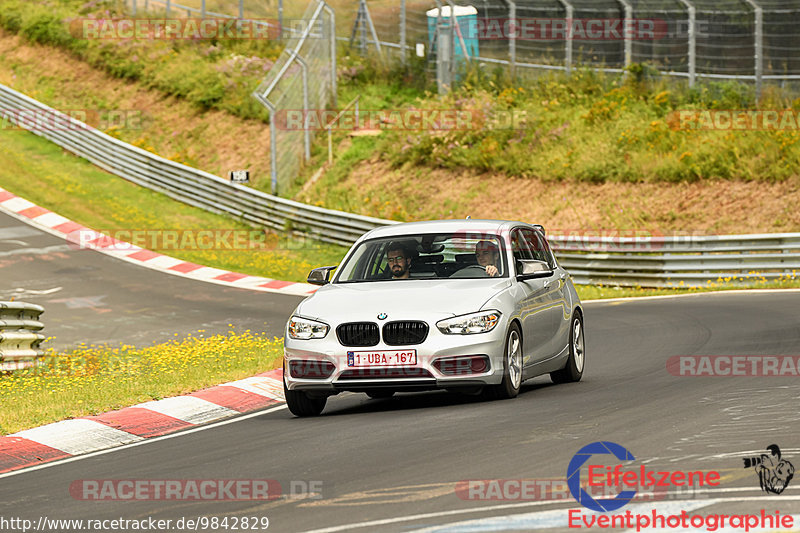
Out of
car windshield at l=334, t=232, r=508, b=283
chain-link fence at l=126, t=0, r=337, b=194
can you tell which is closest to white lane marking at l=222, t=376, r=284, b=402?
car windshield at l=334, t=232, r=508, b=283

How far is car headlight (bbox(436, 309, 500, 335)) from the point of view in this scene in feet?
33.2

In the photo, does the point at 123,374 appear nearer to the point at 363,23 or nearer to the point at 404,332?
the point at 404,332

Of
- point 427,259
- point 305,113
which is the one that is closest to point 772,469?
point 427,259

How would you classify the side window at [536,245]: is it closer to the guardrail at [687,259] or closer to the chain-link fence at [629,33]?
the guardrail at [687,259]

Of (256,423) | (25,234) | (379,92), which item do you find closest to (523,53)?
(379,92)

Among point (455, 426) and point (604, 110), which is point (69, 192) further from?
point (455, 426)

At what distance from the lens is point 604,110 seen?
111 feet

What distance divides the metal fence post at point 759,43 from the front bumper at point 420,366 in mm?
22025

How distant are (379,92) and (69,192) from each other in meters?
10.9

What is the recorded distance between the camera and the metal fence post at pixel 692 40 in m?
31.2

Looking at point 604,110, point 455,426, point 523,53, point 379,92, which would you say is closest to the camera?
point 455,426

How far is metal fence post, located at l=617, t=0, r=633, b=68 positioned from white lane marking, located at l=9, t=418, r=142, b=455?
25036mm

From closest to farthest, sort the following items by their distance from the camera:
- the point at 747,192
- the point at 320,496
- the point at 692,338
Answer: the point at 320,496
the point at 692,338
the point at 747,192

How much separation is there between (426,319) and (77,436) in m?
3.00
